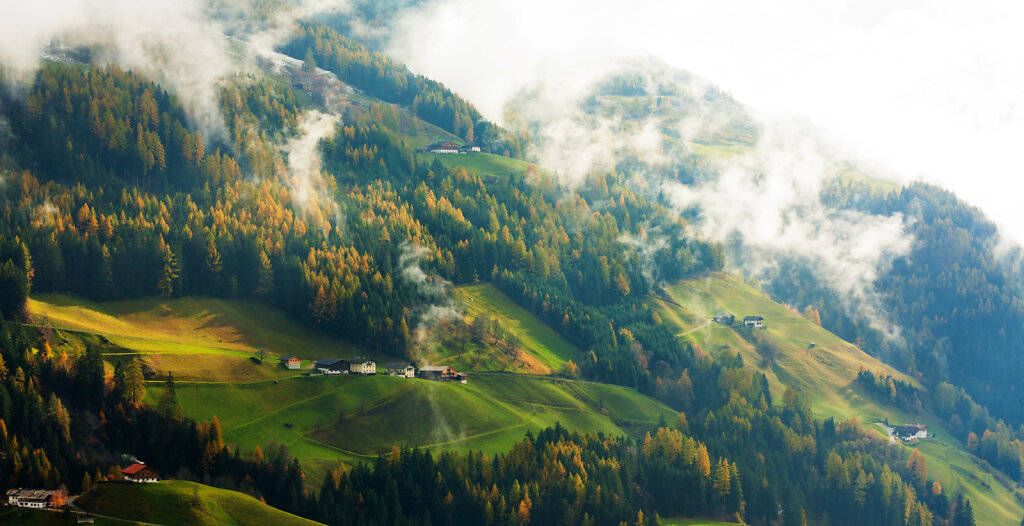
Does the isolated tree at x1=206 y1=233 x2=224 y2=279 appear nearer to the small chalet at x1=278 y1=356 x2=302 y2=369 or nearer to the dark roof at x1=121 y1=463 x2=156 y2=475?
the small chalet at x1=278 y1=356 x2=302 y2=369

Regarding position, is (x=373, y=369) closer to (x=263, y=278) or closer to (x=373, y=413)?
(x=373, y=413)

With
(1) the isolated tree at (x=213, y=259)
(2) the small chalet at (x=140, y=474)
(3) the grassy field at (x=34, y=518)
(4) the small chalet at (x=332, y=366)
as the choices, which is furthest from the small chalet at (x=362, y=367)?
(3) the grassy field at (x=34, y=518)

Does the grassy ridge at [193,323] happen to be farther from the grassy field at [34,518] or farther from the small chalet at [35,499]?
the grassy field at [34,518]

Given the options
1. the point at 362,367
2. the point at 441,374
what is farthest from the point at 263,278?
the point at 441,374

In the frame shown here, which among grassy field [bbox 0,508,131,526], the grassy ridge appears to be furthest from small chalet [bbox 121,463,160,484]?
the grassy ridge

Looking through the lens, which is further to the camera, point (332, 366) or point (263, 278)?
point (263, 278)

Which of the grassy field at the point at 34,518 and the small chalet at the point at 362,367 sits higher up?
the small chalet at the point at 362,367

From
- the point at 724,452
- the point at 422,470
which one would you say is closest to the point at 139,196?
the point at 422,470
